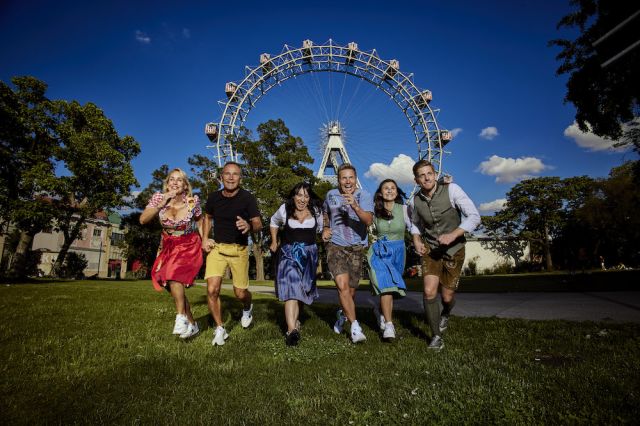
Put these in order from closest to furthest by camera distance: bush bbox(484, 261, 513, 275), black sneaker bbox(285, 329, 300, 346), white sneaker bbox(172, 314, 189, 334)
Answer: black sneaker bbox(285, 329, 300, 346), white sneaker bbox(172, 314, 189, 334), bush bbox(484, 261, 513, 275)

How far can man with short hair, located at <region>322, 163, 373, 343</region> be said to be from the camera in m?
4.63

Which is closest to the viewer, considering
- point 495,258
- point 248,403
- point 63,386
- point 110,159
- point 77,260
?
point 248,403

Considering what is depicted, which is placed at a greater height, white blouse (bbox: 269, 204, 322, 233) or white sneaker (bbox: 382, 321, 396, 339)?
white blouse (bbox: 269, 204, 322, 233)

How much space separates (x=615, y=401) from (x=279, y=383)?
220 cm

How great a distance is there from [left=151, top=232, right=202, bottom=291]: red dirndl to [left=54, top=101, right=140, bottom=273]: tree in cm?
1933

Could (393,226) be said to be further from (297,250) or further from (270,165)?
(270,165)

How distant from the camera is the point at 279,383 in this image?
2.79 m

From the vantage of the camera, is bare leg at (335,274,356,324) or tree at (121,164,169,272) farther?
tree at (121,164,169,272)

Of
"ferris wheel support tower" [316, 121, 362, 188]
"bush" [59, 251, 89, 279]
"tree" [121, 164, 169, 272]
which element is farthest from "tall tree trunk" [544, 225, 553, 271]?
"bush" [59, 251, 89, 279]

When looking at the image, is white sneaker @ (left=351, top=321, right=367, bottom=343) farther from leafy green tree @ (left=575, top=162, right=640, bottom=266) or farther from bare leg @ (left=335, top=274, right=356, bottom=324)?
leafy green tree @ (left=575, top=162, right=640, bottom=266)

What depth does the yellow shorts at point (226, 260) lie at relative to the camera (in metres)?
4.58

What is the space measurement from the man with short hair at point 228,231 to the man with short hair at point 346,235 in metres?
0.98

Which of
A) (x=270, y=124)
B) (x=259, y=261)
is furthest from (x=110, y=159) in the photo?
(x=259, y=261)

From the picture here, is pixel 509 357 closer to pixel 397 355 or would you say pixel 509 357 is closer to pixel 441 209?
pixel 397 355
